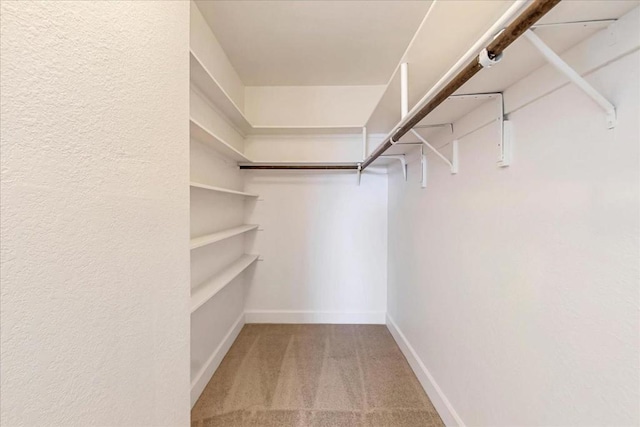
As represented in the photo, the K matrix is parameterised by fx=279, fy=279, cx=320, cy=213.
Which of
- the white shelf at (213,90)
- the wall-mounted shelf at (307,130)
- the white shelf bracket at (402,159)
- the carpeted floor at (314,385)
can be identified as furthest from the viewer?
the wall-mounted shelf at (307,130)

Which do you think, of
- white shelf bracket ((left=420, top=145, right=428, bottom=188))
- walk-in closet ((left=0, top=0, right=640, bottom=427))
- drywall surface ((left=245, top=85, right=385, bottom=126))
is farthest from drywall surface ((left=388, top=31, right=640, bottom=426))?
drywall surface ((left=245, top=85, right=385, bottom=126))

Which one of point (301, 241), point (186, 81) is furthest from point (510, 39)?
point (301, 241)

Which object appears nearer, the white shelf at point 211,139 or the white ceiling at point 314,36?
the white shelf at point 211,139

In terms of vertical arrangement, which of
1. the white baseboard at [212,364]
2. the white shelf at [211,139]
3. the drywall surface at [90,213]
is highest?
the white shelf at [211,139]

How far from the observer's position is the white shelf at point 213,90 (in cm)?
145

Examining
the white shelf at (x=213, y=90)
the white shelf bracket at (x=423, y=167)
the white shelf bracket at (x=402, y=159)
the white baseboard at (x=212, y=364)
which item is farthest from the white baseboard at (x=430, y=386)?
the white shelf at (x=213, y=90)

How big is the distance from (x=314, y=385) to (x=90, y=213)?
180cm

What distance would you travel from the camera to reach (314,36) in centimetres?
195

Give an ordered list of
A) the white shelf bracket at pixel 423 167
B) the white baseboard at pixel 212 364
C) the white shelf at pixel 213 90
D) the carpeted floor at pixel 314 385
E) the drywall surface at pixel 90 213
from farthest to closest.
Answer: the white shelf bracket at pixel 423 167, the white baseboard at pixel 212 364, the carpeted floor at pixel 314 385, the white shelf at pixel 213 90, the drywall surface at pixel 90 213

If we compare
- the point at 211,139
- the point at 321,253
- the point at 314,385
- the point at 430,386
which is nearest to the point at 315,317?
the point at 321,253

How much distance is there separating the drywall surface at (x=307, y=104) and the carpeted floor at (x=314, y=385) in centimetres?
207

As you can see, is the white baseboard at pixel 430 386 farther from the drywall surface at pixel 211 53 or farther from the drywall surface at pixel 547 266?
the drywall surface at pixel 211 53

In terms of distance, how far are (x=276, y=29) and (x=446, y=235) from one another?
67.8 inches

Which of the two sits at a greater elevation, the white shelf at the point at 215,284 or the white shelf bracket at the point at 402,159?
the white shelf bracket at the point at 402,159
